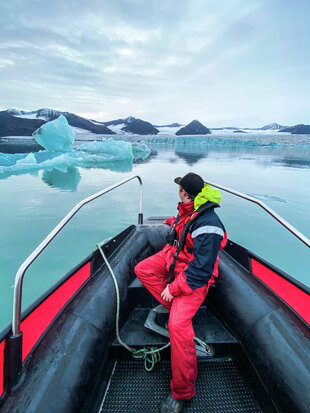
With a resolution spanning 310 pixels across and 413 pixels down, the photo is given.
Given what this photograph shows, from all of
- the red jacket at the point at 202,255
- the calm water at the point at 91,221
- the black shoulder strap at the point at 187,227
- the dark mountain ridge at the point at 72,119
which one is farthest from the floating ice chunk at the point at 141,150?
the dark mountain ridge at the point at 72,119

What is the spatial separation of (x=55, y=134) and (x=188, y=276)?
55.3ft

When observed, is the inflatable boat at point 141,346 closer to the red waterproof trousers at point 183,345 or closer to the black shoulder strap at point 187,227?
the red waterproof trousers at point 183,345

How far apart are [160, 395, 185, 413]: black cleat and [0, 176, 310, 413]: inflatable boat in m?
0.07

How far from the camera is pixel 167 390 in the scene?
53.1 inches

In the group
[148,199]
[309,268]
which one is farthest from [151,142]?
[309,268]

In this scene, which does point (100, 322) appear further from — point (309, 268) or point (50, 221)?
point (50, 221)

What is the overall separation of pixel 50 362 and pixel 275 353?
4.14 feet

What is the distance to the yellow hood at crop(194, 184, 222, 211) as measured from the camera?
1415 millimetres

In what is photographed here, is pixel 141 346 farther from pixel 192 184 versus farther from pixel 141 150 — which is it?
pixel 141 150

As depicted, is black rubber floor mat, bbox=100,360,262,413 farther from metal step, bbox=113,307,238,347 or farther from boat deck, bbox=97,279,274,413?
metal step, bbox=113,307,238,347

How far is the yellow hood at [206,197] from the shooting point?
142cm

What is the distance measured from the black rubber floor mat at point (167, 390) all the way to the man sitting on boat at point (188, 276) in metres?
0.12

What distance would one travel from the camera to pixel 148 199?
21.7ft

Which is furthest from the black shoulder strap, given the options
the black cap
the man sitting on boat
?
the black cap
